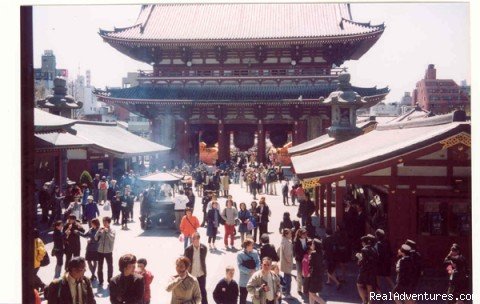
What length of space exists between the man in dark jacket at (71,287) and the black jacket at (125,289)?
416 mm

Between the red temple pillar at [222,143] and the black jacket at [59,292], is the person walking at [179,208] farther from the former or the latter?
the red temple pillar at [222,143]

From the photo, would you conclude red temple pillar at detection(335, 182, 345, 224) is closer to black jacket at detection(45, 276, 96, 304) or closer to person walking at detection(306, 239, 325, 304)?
person walking at detection(306, 239, 325, 304)

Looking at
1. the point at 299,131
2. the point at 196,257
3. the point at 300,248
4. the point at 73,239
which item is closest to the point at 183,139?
the point at 299,131

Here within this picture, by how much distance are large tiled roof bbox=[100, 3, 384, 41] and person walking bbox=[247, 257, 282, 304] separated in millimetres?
19491

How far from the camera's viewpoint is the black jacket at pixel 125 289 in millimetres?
5340

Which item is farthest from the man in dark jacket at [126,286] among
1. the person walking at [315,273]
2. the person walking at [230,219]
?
the person walking at [230,219]

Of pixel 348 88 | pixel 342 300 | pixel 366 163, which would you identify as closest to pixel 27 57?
pixel 366 163

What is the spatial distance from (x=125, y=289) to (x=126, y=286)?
0.13 feet

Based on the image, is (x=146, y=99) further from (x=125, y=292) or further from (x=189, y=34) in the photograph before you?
(x=125, y=292)

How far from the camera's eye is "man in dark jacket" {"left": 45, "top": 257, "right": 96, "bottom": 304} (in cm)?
532

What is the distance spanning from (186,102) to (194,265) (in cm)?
1875

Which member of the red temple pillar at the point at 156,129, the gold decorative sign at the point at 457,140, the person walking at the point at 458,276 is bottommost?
the person walking at the point at 458,276

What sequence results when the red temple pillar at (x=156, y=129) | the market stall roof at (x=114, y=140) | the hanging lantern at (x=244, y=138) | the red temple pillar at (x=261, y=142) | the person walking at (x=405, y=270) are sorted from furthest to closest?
the hanging lantern at (x=244, y=138)
the red temple pillar at (x=261, y=142)
the red temple pillar at (x=156, y=129)
the market stall roof at (x=114, y=140)
the person walking at (x=405, y=270)
